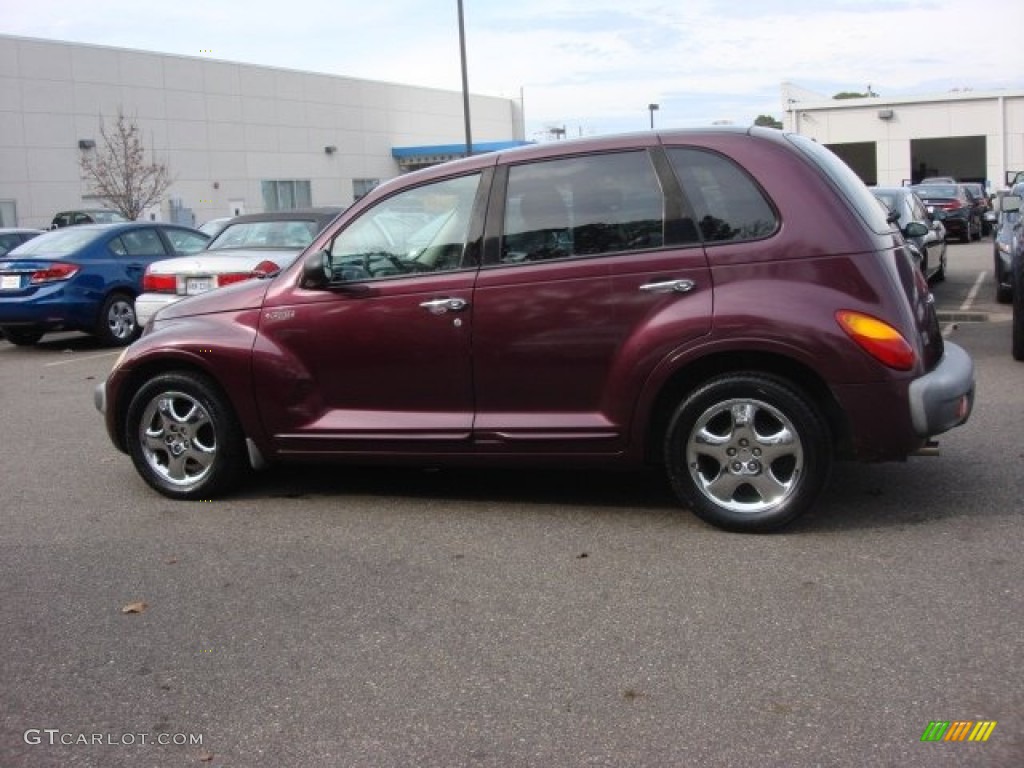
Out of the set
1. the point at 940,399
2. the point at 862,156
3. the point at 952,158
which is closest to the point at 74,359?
the point at 940,399

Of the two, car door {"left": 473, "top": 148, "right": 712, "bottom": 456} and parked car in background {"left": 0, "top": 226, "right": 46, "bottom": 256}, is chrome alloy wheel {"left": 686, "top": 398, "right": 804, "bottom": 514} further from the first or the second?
parked car in background {"left": 0, "top": 226, "right": 46, "bottom": 256}

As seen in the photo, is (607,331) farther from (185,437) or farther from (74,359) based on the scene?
(74,359)

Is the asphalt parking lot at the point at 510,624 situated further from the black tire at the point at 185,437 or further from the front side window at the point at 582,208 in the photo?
the front side window at the point at 582,208

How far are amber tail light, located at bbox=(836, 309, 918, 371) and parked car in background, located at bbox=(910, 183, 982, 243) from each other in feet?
73.3

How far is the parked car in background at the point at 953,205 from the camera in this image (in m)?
26.0

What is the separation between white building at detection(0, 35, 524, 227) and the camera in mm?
40438

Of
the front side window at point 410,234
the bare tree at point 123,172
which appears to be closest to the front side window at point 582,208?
the front side window at point 410,234

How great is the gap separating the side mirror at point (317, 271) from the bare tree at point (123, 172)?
34822 millimetres

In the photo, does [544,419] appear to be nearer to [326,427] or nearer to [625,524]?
[625,524]

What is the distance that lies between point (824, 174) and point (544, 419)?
69.1 inches

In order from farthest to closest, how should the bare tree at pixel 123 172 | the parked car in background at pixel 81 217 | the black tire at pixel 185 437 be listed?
the bare tree at pixel 123 172 < the parked car in background at pixel 81 217 < the black tire at pixel 185 437

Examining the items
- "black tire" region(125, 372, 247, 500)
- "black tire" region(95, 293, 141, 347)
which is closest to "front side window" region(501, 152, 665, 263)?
"black tire" region(125, 372, 247, 500)

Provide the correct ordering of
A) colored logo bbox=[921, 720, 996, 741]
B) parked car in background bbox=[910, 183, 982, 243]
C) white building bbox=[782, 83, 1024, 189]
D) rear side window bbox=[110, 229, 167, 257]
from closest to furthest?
colored logo bbox=[921, 720, 996, 741]
rear side window bbox=[110, 229, 167, 257]
parked car in background bbox=[910, 183, 982, 243]
white building bbox=[782, 83, 1024, 189]

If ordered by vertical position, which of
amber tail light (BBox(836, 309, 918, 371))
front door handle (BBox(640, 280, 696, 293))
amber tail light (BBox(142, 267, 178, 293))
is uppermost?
amber tail light (BBox(142, 267, 178, 293))
